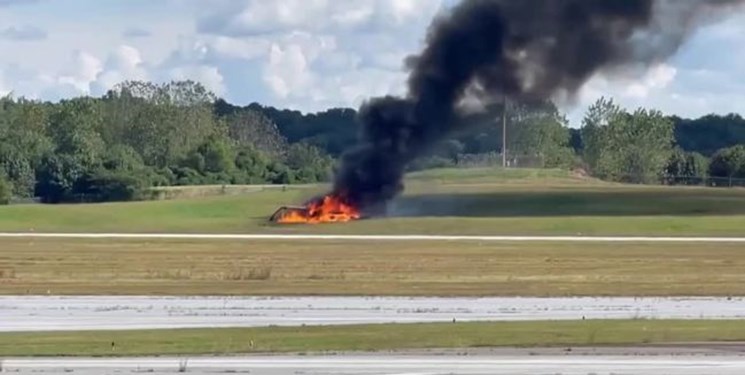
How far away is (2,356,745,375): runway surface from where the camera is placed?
26609mm

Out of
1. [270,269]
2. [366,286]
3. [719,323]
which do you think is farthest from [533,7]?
[719,323]

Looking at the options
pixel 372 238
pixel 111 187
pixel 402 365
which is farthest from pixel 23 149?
pixel 402 365

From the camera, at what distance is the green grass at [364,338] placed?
31.1m

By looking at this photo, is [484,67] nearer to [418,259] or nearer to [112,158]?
[418,259]

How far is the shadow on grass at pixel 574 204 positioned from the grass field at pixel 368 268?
82.3 ft

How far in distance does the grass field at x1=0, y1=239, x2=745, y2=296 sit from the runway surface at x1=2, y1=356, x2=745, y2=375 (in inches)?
800

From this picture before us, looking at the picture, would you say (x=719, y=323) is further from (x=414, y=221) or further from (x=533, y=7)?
(x=414, y=221)

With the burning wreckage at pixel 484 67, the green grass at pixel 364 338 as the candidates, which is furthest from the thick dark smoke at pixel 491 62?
the green grass at pixel 364 338

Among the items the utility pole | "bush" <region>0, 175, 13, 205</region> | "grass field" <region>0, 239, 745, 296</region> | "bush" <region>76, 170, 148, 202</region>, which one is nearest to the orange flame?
the utility pole

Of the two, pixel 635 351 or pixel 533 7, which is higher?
pixel 533 7

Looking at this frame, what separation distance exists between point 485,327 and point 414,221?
2503 inches

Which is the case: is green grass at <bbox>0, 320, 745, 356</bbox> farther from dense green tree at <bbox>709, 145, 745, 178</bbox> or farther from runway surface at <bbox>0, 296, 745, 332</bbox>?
dense green tree at <bbox>709, 145, 745, 178</bbox>

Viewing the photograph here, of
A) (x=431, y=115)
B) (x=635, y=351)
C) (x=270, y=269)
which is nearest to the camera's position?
(x=635, y=351)

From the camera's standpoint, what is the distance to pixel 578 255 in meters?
70.6
